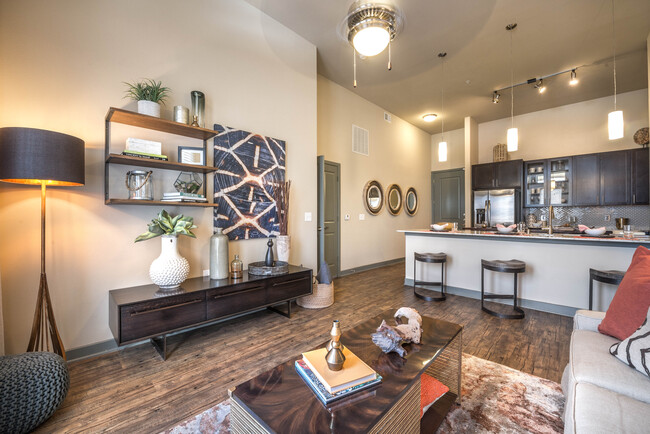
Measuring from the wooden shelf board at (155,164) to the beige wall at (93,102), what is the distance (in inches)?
7.2

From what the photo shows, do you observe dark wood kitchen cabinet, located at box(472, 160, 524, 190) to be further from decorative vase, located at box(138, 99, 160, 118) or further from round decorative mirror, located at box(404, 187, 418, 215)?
decorative vase, located at box(138, 99, 160, 118)

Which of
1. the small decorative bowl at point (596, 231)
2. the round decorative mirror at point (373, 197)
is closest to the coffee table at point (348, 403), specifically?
the small decorative bowl at point (596, 231)

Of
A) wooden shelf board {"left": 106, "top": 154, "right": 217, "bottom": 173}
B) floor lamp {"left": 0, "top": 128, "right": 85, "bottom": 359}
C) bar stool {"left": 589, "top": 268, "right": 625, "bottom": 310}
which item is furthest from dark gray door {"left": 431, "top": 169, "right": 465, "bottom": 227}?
floor lamp {"left": 0, "top": 128, "right": 85, "bottom": 359}

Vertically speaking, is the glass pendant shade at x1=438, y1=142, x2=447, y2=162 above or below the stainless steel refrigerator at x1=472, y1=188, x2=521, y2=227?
above

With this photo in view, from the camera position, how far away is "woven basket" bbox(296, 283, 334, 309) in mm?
3525

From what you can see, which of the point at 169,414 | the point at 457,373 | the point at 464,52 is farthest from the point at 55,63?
the point at 464,52

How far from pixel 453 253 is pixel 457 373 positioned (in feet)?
9.15

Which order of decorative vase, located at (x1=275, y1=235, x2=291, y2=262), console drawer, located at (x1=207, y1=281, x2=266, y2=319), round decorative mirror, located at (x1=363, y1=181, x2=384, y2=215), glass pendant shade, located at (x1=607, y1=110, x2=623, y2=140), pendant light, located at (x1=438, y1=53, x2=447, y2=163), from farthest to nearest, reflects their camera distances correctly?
round decorative mirror, located at (x1=363, y1=181, x2=384, y2=215)
pendant light, located at (x1=438, y1=53, x2=447, y2=163)
decorative vase, located at (x1=275, y1=235, x2=291, y2=262)
glass pendant shade, located at (x1=607, y1=110, x2=623, y2=140)
console drawer, located at (x1=207, y1=281, x2=266, y2=319)

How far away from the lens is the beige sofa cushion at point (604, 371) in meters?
1.13

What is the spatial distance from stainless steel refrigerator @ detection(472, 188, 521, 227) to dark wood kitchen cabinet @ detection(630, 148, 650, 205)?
5.87 feet

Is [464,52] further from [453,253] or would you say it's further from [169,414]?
[169,414]

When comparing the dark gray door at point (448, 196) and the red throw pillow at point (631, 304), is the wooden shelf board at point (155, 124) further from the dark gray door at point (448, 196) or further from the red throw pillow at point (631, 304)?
the dark gray door at point (448, 196)

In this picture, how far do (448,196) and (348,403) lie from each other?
7.77 meters

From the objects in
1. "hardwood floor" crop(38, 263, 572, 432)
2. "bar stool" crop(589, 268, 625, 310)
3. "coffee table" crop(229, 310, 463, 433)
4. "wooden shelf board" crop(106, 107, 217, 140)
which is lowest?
"hardwood floor" crop(38, 263, 572, 432)
